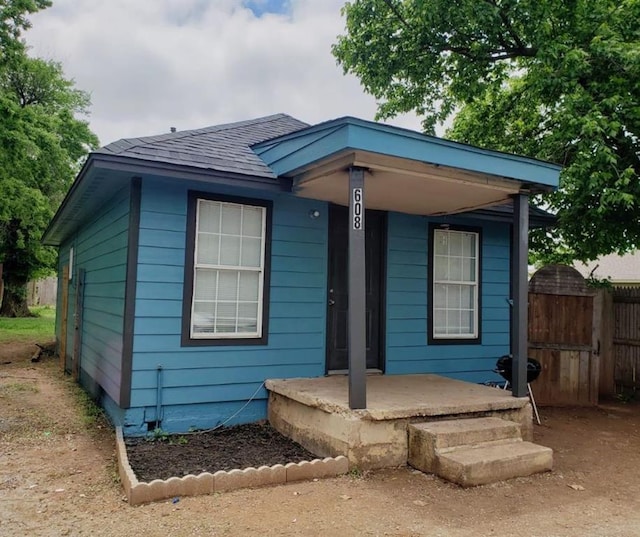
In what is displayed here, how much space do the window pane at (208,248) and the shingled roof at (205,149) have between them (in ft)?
2.42

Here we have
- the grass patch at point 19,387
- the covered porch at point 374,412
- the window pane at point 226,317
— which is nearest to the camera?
the covered porch at point 374,412

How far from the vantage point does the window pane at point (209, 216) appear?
514 cm

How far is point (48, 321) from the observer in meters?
19.7

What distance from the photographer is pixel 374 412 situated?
404 centimetres

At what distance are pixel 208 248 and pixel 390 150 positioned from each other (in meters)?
2.18

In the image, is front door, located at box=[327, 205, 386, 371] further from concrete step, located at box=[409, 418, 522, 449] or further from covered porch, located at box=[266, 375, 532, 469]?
concrete step, located at box=[409, 418, 522, 449]

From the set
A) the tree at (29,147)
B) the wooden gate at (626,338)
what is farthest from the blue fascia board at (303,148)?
the tree at (29,147)

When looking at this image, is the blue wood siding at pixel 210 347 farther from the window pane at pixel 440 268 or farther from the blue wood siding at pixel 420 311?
the window pane at pixel 440 268

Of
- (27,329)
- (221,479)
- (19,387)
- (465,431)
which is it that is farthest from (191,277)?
(27,329)

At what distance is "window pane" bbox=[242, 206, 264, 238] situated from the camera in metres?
5.36

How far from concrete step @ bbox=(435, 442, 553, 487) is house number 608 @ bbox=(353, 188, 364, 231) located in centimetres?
197

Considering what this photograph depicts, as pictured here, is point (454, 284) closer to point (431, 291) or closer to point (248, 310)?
point (431, 291)

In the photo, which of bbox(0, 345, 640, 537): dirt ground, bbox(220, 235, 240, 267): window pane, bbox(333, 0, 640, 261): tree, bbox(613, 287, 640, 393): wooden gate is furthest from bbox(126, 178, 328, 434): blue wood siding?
bbox(613, 287, 640, 393): wooden gate

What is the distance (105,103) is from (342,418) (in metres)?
26.7
